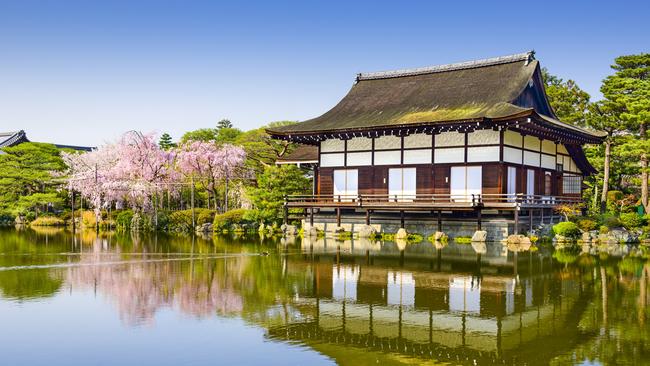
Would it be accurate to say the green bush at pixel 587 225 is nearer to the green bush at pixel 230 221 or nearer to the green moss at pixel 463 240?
the green moss at pixel 463 240

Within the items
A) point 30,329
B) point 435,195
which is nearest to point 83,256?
point 30,329

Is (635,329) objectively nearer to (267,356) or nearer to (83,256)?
(267,356)

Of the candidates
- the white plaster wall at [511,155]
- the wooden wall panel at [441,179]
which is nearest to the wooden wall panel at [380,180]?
the wooden wall panel at [441,179]

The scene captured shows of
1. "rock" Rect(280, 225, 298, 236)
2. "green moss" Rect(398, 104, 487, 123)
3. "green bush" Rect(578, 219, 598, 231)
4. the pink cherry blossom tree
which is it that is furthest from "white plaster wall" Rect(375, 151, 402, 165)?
the pink cherry blossom tree

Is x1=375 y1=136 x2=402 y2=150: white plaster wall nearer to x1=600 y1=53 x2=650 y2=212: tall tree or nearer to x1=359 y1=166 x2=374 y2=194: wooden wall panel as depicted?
x1=359 y1=166 x2=374 y2=194: wooden wall panel

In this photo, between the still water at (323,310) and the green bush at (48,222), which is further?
the green bush at (48,222)

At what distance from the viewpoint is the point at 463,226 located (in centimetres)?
3167

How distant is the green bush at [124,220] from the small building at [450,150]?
12.8 meters

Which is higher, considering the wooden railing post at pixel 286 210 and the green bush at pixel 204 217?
the wooden railing post at pixel 286 210

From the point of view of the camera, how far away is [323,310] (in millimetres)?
13039

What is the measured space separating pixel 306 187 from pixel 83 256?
1927 cm

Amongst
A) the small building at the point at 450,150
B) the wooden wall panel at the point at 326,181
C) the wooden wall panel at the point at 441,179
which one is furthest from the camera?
the wooden wall panel at the point at 326,181

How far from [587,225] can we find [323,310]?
863 inches

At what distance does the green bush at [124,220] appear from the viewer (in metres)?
44.5
